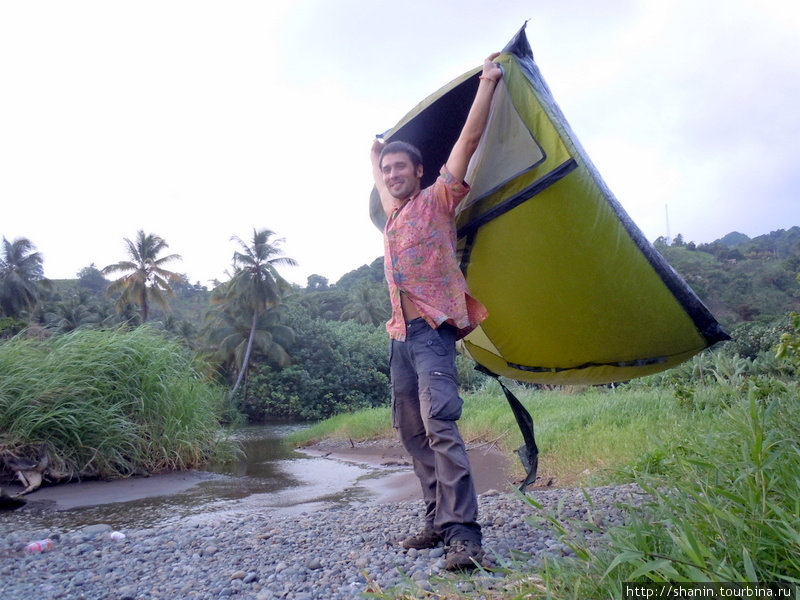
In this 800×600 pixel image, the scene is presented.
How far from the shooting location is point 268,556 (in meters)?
3.10

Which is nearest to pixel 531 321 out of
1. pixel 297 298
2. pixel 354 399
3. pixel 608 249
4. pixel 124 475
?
pixel 608 249

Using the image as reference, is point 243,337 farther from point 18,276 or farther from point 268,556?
point 268,556

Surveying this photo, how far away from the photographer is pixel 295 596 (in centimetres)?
236

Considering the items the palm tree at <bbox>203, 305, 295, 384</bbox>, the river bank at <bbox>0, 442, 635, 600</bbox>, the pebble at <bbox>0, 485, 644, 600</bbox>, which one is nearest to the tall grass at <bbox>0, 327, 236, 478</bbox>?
the river bank at <bbox>0, 442, 635, 600</bbox>

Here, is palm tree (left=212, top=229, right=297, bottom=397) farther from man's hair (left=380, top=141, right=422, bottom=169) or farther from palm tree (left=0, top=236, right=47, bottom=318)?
man's hair (left=380, top=141, right=422, bottom=169)

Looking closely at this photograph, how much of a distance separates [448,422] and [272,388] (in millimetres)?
27925

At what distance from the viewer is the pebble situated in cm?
246

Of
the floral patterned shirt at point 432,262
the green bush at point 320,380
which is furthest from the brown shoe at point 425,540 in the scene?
the green bush at point 320,380

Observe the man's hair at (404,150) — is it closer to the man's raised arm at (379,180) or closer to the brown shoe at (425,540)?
the man's raised arm at (379,180)

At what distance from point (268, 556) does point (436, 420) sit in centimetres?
128

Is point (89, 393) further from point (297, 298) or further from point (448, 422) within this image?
point (297, 298)

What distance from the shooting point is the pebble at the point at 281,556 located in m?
2.46

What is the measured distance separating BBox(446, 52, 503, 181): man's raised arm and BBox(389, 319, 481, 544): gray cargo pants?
28.0 inches

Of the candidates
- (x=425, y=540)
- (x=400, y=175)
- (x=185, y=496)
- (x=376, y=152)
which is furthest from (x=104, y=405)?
(x=400, y=175)
